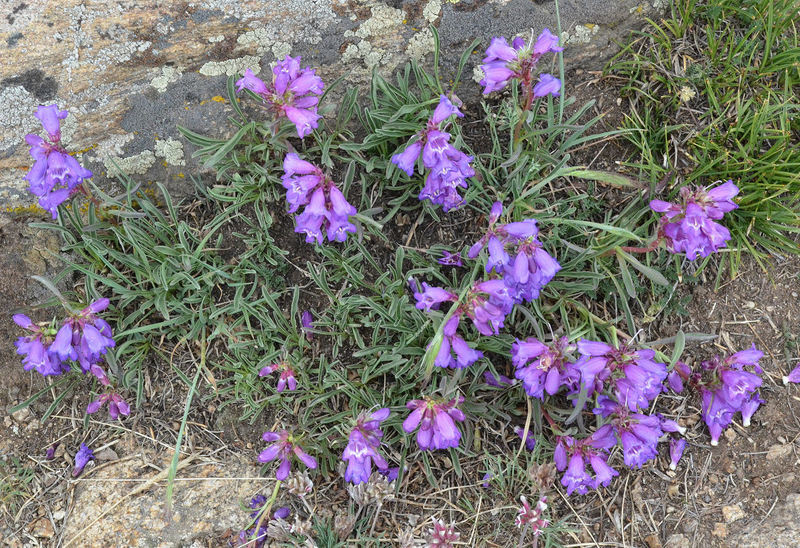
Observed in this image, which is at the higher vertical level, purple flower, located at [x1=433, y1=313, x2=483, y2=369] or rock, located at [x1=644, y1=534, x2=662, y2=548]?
purple flower, located at [x1=433, y1=313, x2=483, y2=369]

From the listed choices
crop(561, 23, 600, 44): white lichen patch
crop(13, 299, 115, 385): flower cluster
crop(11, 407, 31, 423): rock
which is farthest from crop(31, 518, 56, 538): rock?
crop(561, 23, 600, 44): white lichen patch

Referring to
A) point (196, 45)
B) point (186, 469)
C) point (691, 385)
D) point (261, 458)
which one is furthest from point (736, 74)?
point (186, 469)

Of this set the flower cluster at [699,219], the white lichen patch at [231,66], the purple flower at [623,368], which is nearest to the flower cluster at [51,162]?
the white lichen patch at [231,66]

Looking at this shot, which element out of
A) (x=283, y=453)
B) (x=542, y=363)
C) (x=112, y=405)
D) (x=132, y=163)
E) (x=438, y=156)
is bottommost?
Result: (x=283, y=453)

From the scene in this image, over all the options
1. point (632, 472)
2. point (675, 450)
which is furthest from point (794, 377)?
point (632, 472)

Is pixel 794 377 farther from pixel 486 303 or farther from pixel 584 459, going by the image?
pixel 486 303

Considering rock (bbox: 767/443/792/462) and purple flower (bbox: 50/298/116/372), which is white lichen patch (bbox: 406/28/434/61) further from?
rock (bbox: 767/443/792/462)
